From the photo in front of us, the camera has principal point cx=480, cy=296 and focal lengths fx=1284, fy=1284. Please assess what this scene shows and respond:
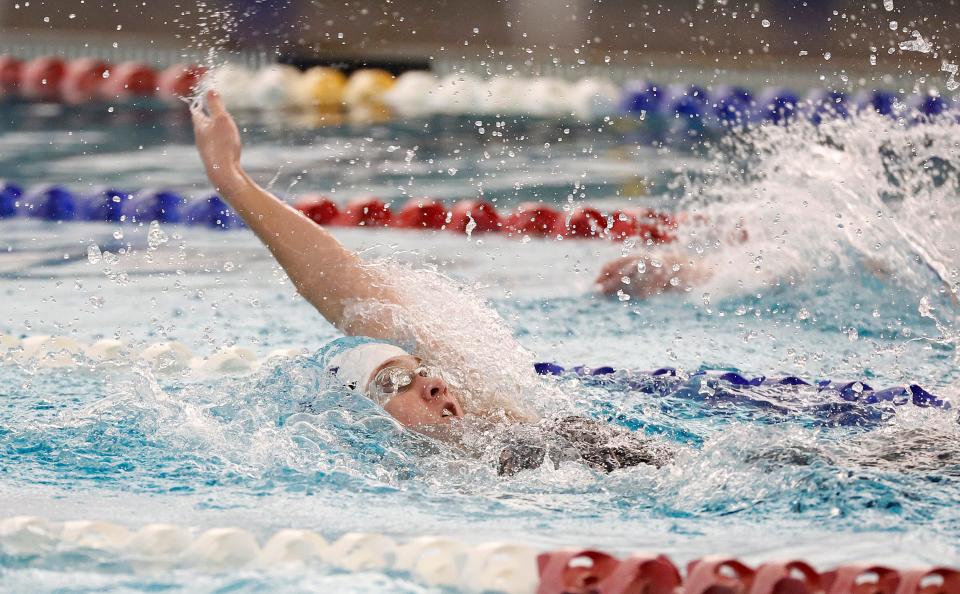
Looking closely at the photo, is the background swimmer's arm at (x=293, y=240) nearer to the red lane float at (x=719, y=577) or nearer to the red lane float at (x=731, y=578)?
the red lane float at (x=731, y=578)

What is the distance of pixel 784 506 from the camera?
2459 mm

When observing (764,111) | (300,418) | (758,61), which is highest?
(758,61)

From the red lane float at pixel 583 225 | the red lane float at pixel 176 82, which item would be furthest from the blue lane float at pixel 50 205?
the red lane float at pixel 176 82

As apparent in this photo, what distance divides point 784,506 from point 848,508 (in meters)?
0.12

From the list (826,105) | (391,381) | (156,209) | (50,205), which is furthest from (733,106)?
(391,381)

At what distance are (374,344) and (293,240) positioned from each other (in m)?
0.39

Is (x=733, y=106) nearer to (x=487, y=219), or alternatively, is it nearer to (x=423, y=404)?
(x=487, y=219)

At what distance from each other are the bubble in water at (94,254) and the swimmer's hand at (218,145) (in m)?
2.19

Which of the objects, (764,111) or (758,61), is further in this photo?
(758,61)

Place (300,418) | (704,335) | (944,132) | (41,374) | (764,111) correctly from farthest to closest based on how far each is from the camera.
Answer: (764,111)
(944,132)
(704,335)
(41,374)
(300,418)

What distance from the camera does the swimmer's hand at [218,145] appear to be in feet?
10.0

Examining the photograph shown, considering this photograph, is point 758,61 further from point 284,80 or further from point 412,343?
point 412,343

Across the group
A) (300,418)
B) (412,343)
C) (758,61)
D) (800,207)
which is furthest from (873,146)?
(758,61)

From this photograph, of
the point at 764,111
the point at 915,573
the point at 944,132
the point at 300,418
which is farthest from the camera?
the point at 764,111
